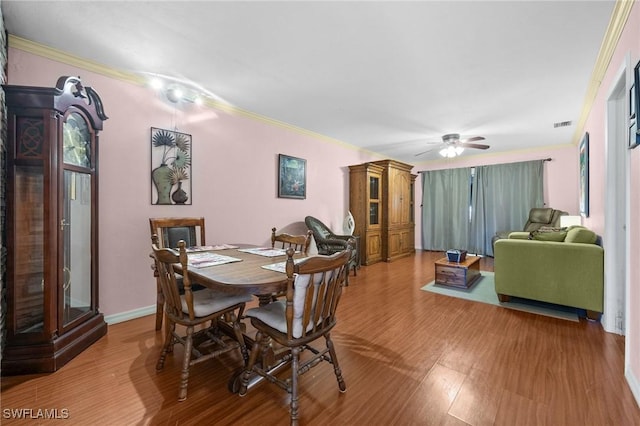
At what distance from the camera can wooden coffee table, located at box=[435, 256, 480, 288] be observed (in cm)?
353

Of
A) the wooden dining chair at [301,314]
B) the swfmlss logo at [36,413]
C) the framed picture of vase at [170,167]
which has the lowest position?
the swfmlss logo at [36,413]

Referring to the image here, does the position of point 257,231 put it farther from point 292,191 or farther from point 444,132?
point 444,132

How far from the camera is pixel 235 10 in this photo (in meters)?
1.75

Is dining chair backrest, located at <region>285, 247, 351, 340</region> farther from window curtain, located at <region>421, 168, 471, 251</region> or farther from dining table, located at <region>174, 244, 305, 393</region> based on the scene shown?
window curtain, located at <region>421, 168, 471, 251</region>

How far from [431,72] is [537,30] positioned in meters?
0.79

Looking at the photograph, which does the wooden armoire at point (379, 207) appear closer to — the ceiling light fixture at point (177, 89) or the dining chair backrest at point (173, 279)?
the ceiling light fixture at point (177, 89)

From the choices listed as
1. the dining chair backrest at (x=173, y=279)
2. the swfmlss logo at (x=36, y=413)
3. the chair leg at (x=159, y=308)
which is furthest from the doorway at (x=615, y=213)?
the swfmlss logo at (x=36, y=413)

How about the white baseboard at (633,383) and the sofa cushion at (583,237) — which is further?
the sofa cushion at (583,237)

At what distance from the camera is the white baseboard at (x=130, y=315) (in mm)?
2467

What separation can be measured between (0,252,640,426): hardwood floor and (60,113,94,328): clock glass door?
0.41 metres

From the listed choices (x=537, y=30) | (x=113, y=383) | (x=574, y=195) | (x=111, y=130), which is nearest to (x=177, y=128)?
(x=111, y=130)

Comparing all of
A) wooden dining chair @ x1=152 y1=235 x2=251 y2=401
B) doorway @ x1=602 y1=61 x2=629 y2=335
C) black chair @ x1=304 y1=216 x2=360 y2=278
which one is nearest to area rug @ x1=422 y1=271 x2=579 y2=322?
doorway @ x1=602 y1=61 x2=629 y2=335

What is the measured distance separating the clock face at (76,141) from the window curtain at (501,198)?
684cm

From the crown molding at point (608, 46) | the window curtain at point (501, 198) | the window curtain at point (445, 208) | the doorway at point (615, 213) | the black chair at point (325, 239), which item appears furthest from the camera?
the window curtain at point (445, 208)
